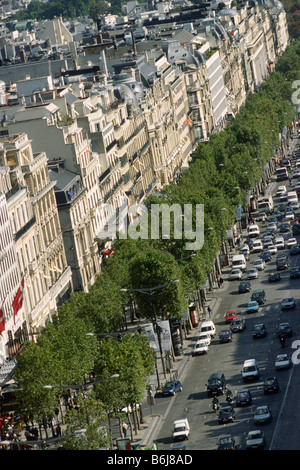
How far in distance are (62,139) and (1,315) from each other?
4323cm

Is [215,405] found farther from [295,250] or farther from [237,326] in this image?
[295,250]

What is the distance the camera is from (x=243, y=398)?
11525 centimetres

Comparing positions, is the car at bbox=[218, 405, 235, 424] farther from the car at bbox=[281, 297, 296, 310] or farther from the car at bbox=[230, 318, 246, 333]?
the car at bbox=[281, 297, 296, 310]

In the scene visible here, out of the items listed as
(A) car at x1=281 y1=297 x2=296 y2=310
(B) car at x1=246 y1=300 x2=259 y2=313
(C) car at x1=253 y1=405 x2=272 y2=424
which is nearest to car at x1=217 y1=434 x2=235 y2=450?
(C) car at x1=253 y1=405 x2=272 y2=424

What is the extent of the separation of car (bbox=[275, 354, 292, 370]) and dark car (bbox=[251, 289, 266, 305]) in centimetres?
2932

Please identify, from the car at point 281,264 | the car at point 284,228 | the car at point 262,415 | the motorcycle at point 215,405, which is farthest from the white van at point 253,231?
the car at point 262,415

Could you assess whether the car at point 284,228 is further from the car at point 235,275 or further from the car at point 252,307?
the car at point 252,307

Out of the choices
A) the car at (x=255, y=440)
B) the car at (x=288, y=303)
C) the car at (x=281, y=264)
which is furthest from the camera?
the car at (x=281, y=264)

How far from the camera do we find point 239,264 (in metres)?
176

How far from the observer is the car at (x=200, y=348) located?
5428 inches

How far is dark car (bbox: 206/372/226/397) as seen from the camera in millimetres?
120250

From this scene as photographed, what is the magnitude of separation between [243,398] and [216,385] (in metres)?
5.51

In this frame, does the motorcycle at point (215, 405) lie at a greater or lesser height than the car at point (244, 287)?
greater

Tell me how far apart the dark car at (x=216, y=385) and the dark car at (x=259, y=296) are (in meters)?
33.9
